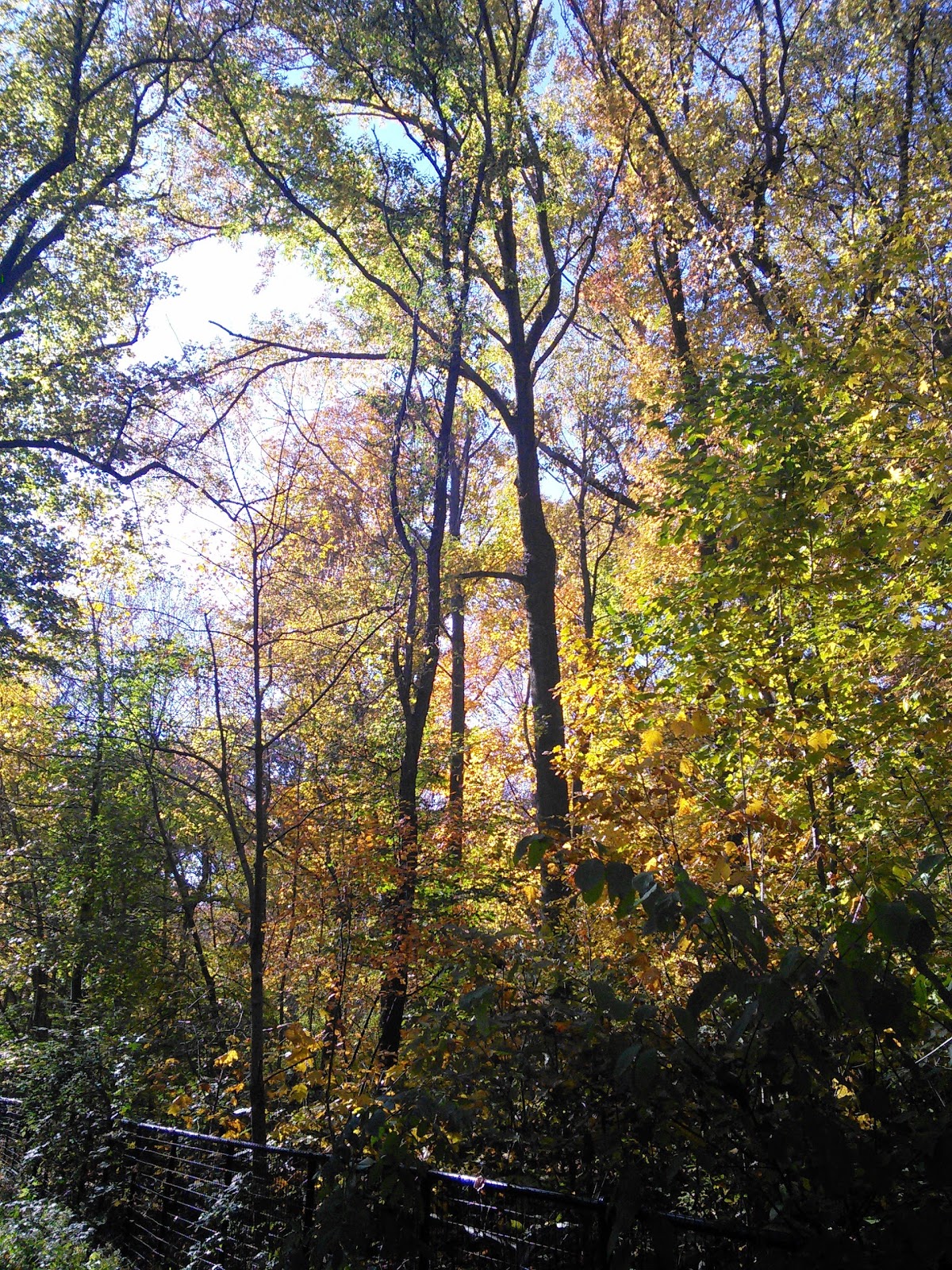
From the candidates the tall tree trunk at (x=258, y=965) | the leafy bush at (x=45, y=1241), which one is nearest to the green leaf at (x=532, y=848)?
the tall tree trunk at (x=258, y=965)

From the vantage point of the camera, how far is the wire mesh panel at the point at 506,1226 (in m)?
2.30

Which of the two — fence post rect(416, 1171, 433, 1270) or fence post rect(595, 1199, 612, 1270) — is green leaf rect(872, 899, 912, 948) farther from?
fence post rect(416, 1171, 433, 1270)

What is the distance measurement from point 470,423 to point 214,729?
11.8m

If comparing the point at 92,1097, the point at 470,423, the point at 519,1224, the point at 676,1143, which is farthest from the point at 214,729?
the point at 470,423

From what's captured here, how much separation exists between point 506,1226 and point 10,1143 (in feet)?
26.1

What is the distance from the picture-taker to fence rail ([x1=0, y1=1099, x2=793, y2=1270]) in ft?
6.22

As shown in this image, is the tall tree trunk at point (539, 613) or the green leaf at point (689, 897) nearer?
the green leaf at point (689, 897)

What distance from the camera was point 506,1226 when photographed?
256cm

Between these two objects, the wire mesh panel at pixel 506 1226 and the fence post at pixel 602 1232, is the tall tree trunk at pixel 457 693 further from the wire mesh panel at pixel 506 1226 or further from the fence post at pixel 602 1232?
the fence post at pixel 602 1232

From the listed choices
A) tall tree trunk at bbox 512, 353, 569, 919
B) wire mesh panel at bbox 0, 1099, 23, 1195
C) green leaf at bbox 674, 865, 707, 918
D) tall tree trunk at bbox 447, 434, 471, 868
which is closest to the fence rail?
green leaf at bbox 674, 865, 707, 918

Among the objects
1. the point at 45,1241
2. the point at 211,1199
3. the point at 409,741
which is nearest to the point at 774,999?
the point at 211,1199

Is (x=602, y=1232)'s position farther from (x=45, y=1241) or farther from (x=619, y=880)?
(x=45, y=1241)

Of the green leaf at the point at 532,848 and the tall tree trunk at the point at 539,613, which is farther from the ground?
the tall tree trunk at the point at 539,613

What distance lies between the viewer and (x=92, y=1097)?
22.6ft
